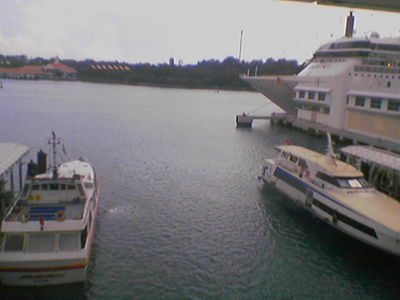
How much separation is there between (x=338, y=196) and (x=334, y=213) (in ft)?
2.92

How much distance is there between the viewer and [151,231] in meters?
18.8

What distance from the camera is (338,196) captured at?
18.9m

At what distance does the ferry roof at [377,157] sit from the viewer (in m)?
21.8

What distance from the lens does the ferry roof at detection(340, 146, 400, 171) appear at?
71.6ft

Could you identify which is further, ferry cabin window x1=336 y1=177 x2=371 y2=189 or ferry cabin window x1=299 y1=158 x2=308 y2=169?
ferry cabin window x1=299 y1=158 x2=308 y2=169

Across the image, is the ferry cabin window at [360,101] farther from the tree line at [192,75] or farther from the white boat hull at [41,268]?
the tree line at [192,75]

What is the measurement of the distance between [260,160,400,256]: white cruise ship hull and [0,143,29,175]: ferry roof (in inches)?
593

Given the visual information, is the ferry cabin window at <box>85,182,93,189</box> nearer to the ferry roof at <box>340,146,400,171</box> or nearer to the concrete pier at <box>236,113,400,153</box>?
the ferry roof at <box>340,146,400,171</box>

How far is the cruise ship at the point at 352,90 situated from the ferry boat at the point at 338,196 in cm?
1936

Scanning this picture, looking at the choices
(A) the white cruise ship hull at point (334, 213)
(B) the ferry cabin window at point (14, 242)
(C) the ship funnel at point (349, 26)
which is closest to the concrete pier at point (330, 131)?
(C) the ship funnel at point (349, 26)

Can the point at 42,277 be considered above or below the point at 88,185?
below

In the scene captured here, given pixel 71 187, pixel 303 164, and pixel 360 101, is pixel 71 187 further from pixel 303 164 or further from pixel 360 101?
pixel 360 101

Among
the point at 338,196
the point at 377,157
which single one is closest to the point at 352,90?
the point at 377,157

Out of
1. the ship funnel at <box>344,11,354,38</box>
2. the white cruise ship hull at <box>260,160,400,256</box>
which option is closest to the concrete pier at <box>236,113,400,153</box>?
the ship funnel at <box>344,11,354,38</box>
